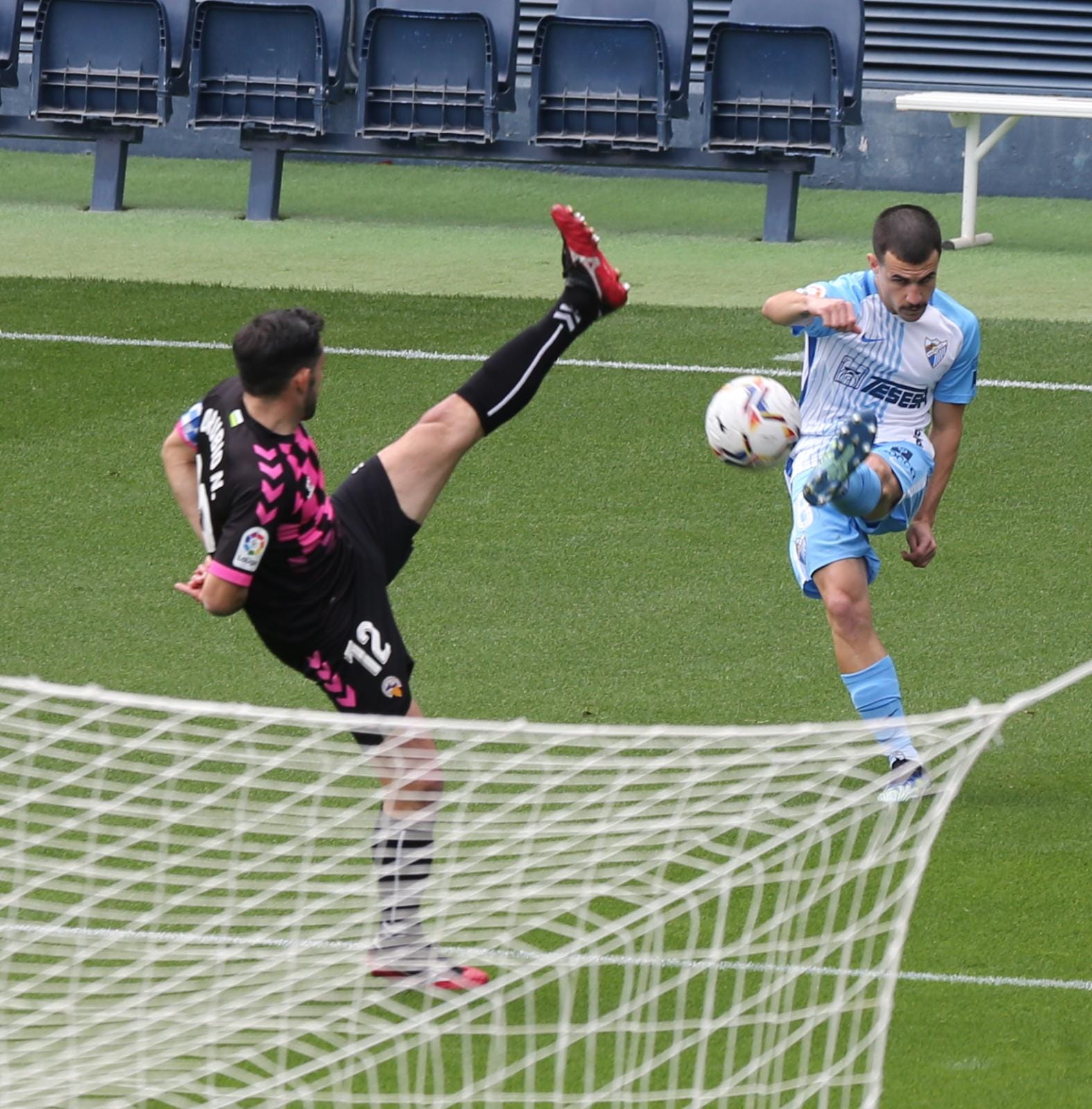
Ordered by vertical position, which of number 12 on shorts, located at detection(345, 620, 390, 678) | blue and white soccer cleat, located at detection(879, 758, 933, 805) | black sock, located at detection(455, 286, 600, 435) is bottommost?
blue and white soccer cleat, located at detection(879, 758, 933, 805)

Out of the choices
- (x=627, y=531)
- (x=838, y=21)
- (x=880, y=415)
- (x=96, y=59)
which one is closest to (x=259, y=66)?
(x=96, y=59)

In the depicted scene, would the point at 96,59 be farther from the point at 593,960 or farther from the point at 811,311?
the point at 593,960

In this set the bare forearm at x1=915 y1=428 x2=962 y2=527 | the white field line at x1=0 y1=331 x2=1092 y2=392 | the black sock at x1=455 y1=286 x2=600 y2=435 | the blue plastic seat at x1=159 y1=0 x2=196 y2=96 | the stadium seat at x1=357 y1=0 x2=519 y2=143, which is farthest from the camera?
the blue plastic seat at x1=159 y1=0 x2=196 y2=96

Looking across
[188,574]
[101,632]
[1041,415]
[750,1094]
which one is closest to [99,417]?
[188,574]

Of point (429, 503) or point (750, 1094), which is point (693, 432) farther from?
point (750, 1094)

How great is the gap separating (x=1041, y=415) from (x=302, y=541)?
5898mm

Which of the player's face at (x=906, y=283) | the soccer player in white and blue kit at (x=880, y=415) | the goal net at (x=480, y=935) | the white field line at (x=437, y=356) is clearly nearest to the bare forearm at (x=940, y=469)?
the soccer player in white and blue kit at (x=880, y=415)

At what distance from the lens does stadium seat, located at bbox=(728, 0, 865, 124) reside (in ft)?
44.0

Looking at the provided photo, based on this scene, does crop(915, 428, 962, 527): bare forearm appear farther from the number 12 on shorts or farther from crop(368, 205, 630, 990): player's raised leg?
the number 12 on shorts

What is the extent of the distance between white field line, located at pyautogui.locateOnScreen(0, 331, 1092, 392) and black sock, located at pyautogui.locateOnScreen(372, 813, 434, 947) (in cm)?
591

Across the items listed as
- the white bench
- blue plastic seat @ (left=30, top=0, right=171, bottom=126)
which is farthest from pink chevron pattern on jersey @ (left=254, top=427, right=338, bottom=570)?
blue plastic seat @ (left=30, top=0, right=171, bottom=126)

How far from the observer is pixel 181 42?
14258 mm

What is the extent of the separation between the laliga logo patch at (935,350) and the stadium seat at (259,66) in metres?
8.75

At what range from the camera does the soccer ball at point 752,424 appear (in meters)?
5.50
